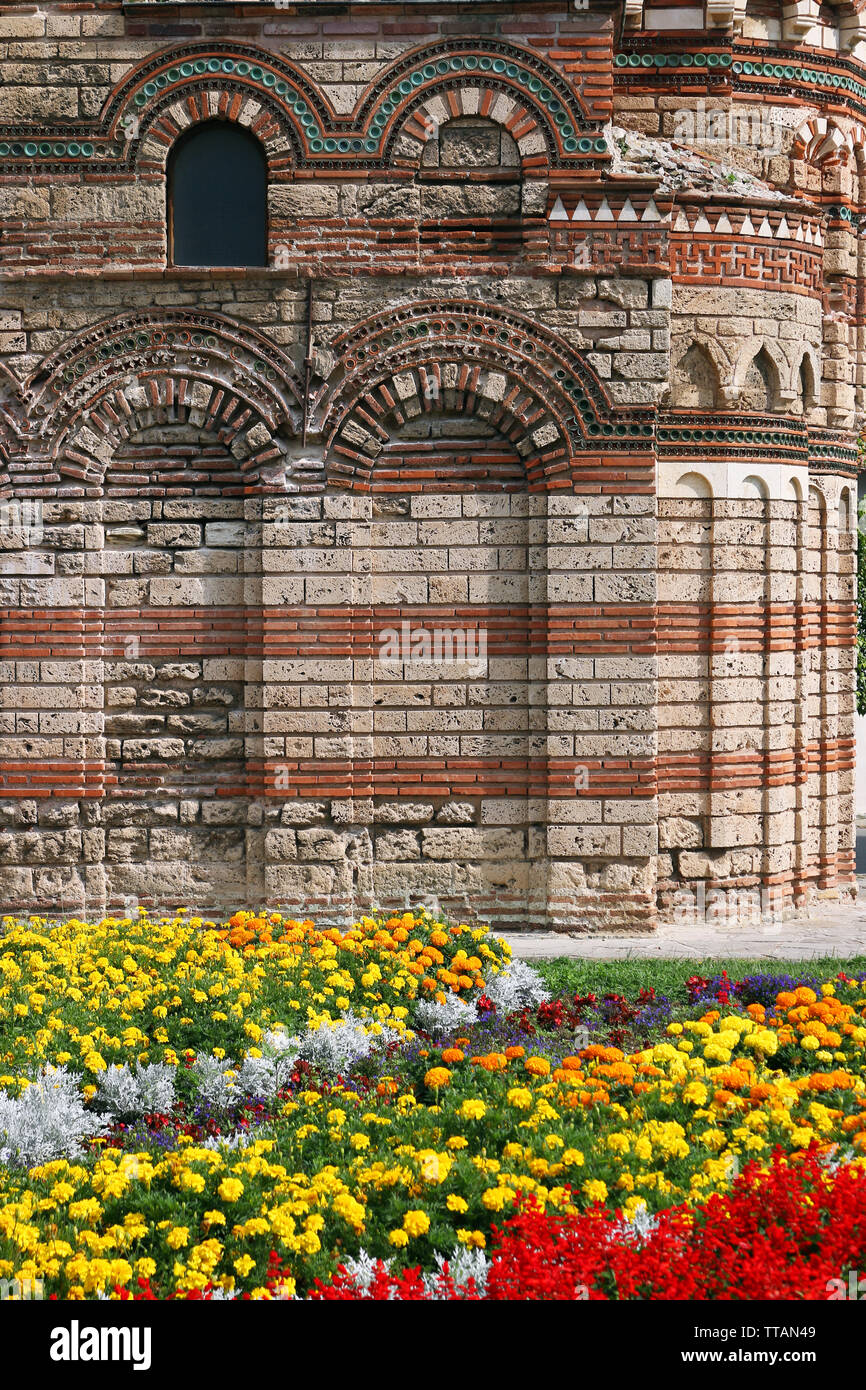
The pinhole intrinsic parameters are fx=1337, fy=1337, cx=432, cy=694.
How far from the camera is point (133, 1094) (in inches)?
217

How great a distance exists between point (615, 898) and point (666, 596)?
7.33 feet

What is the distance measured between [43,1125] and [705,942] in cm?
526

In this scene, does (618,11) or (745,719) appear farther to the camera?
(745,719)

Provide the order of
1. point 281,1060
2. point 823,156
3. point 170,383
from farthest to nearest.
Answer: point 823,156, point 170,383, point 281,1060

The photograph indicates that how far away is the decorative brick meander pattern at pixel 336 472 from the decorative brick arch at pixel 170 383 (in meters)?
0.02

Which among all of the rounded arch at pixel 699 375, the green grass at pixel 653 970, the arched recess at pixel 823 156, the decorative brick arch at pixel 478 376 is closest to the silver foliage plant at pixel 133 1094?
the green grass at pixel 653 970

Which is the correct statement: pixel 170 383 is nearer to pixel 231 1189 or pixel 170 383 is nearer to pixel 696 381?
pixel 696 381

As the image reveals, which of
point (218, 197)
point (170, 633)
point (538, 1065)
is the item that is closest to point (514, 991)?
point (538, 1065)

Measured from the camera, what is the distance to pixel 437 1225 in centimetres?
427

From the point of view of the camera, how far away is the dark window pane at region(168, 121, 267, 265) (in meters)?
8.99

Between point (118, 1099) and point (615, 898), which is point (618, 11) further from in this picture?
point (118, 1099)

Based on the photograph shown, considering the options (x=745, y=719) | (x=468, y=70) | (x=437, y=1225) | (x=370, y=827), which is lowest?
(x=437, y=1225)

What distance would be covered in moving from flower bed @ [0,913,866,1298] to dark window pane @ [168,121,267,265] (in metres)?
4.53

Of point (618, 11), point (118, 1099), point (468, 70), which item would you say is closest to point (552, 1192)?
point (118, 1099)
